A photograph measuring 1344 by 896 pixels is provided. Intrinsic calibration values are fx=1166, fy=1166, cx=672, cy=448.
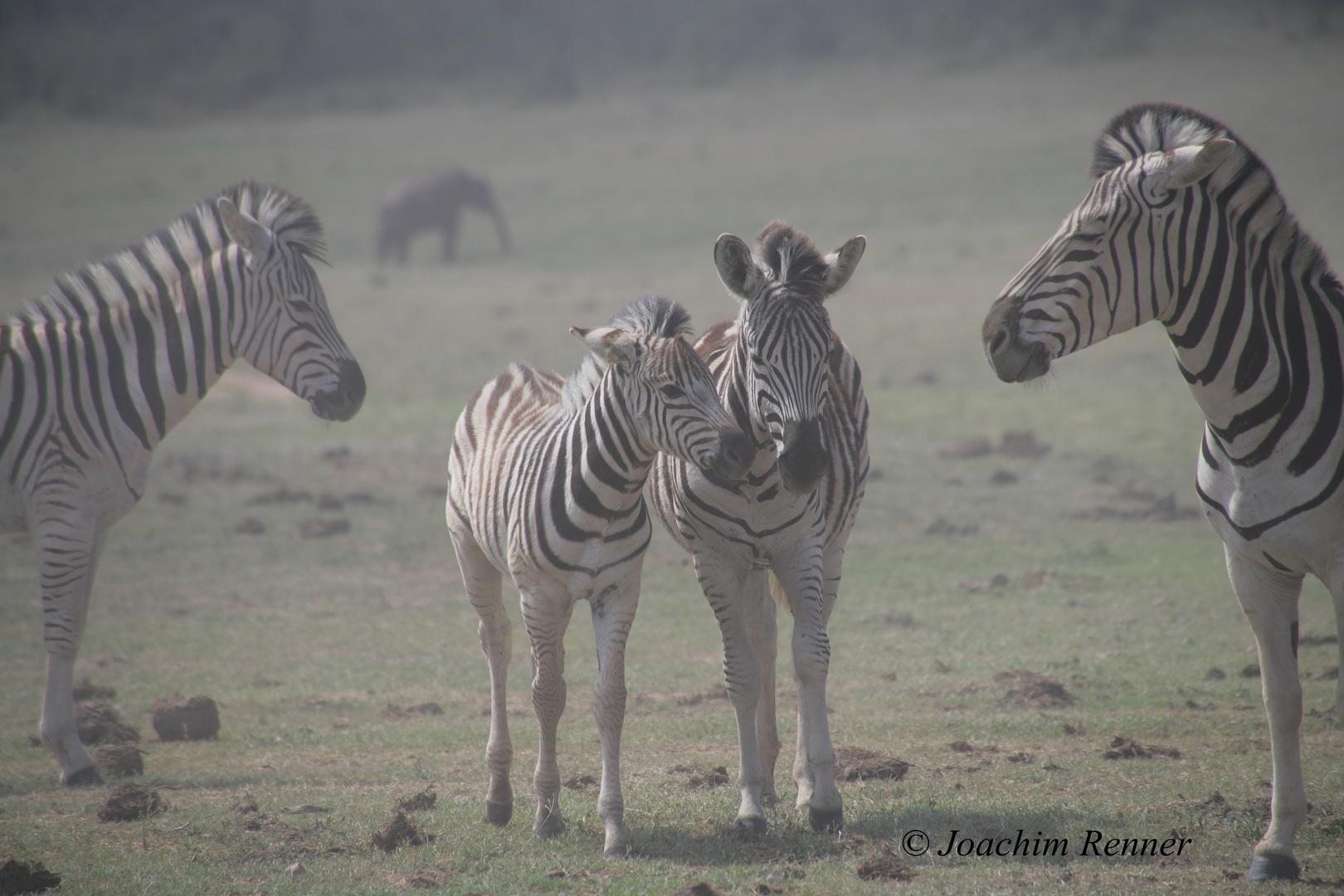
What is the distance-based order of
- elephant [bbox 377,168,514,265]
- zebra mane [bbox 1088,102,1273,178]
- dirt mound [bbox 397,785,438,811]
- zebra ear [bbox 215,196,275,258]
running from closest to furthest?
zebra mane [bbox 1088,102,1273,178] < dirt mound [bbox 397,785,438,811] < zebra ear [bbox 215,196,275,258] < elephant [bbox 377,168,514,265]

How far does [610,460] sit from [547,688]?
1.09 m

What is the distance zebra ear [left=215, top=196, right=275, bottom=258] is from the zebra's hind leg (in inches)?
86.8

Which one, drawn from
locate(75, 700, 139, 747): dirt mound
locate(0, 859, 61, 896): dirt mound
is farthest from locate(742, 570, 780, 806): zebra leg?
locate(75, 700, 139, 747): dirt mound

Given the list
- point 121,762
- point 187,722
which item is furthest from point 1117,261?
point 187,722

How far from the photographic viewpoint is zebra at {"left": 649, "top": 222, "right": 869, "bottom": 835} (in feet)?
16.2

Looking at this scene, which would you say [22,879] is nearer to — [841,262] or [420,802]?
[420,802]

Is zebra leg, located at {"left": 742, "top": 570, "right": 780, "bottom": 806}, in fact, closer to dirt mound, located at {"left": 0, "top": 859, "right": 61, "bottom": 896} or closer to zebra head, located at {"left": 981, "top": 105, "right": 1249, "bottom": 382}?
zebra head, located at {"left": 981, "top": 105, "right": 1249, "bottom": 382}

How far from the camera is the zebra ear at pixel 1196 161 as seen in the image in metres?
4.11

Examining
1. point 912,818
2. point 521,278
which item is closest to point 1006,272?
point 521,278

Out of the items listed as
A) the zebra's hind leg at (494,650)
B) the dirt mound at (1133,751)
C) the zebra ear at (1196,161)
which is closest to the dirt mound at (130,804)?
the zebra's hind leg at (494,650)

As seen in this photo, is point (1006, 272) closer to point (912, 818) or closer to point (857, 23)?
point (912, 818)

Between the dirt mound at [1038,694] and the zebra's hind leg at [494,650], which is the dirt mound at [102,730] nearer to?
the zebra's hind leg at [494,650]

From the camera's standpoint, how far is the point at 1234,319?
4367mm

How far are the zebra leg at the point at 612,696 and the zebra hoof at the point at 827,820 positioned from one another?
0.82 metres
